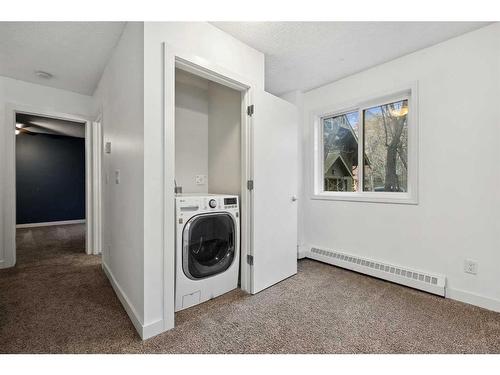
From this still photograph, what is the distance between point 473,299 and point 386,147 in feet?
5.27

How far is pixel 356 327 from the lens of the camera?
66.2 inches

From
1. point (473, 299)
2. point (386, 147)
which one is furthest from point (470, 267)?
point (386, 147)

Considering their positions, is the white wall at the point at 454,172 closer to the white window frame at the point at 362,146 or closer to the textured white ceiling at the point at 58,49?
the white window frame at the point at 362,146

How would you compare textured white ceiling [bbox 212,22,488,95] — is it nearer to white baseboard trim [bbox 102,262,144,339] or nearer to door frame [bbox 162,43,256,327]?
door frame [bbox 162,43,256,327]

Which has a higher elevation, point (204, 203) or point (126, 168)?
point (126, 168)

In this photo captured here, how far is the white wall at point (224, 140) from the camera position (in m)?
2.47

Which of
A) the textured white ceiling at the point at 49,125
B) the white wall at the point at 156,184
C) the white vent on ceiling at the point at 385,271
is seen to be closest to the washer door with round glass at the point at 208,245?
the white wall at the point at 156,184

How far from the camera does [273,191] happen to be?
7.93 ft

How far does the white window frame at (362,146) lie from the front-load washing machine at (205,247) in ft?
4.96

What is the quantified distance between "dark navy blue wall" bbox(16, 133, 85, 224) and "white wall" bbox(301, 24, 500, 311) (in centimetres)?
700

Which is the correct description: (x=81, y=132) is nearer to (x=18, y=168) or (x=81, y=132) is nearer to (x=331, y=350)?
(x=18, y=168)

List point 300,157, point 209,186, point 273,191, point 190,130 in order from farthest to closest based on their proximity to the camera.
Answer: point 300,157, point 209,186, point 190,130, point 273,191

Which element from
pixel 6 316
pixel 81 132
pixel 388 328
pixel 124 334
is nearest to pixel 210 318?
pixel 124 334

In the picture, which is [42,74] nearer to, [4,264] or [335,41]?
[4,264]
